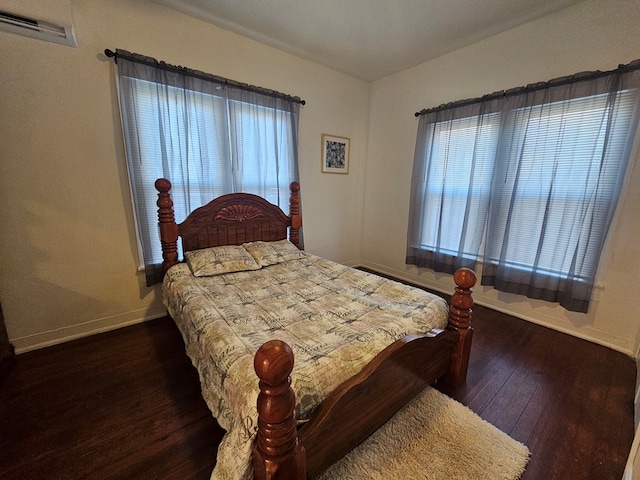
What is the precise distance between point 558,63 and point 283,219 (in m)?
2.88

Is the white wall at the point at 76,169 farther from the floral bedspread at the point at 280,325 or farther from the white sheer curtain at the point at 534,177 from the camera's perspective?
the white sheer curtain at the point at 534,177

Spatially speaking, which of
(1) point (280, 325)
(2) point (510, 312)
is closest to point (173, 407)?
(1) point (280, 325)

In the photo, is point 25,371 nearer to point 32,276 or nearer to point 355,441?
point 32,276

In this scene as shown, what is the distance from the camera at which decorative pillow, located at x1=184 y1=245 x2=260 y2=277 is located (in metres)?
2.20

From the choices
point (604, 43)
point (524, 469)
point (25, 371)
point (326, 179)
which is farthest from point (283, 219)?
point (604, 43)

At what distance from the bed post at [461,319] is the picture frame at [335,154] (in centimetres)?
244

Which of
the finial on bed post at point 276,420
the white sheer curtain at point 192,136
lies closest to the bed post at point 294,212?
the white sheer curtain at point 192,136

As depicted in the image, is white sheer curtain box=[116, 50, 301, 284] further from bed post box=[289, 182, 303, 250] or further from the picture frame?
the picture frame

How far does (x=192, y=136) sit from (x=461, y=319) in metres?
2.66

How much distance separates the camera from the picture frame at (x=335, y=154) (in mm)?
3551

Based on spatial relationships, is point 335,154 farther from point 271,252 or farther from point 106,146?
point 106,146

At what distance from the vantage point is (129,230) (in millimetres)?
2371

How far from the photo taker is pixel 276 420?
0.83 m

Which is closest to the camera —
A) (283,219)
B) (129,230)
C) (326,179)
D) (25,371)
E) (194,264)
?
(25,371)
